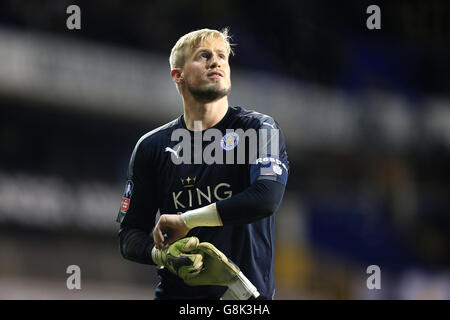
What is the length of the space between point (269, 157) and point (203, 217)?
21.2 inches

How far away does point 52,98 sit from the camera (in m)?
11.4

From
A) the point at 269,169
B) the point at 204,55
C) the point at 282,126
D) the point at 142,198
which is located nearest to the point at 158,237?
the point at 142,198

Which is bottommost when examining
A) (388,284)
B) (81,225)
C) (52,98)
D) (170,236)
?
(170,236)

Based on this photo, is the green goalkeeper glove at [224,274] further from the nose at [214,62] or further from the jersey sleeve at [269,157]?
the nose at [214,62]

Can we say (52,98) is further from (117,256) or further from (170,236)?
(170,236)

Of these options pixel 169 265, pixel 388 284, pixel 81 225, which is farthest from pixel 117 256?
pixel 169 265

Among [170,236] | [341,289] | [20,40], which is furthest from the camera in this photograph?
[341,289]

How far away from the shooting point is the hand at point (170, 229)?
380 cm

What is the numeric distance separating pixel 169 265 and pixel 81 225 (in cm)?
765

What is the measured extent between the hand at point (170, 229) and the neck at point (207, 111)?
69 cm

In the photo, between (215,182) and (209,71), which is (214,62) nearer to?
(209,71)

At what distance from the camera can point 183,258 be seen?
12.7 ft

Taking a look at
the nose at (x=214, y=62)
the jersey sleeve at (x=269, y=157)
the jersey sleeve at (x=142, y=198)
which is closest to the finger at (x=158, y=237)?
the jersey sleeve at (x=142, y=198)
